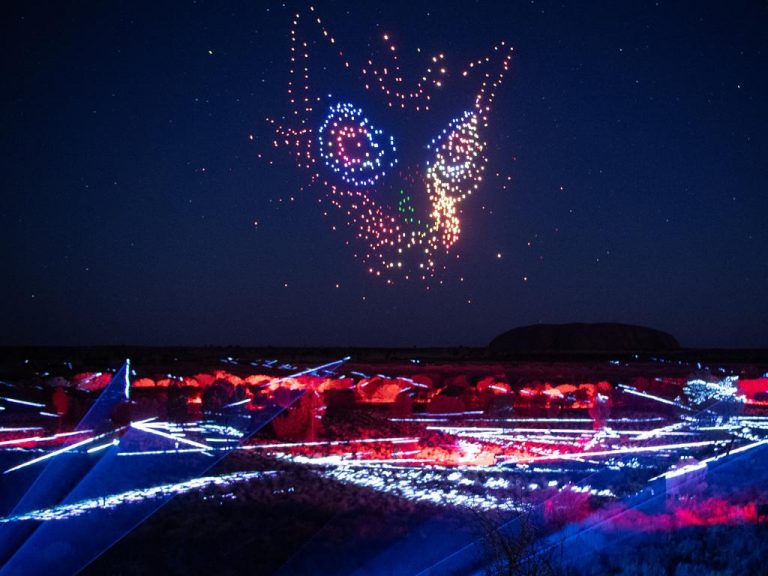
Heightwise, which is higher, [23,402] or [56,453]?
[23,402]

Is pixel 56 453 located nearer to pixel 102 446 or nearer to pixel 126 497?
pixel 102 446

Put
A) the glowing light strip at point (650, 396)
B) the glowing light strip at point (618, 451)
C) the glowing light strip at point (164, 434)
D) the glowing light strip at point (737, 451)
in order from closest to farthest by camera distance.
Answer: the glowing light strip at point (737, 451), the glowing light strip at point (618, 451), the glowing light strip at point (164, 434), the glowing light strip at point (650, 396)

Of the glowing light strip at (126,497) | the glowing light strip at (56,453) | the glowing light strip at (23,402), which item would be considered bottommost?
the glowing light strip at (126,497)

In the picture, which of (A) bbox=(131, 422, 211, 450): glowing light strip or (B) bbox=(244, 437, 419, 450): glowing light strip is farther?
(B) bbox=(244, 437, 419, 450): glowing light strip

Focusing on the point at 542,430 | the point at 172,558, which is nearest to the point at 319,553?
the point at 172,558

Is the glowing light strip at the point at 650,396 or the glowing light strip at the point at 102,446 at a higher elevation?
the glowing light strip at the point at 650,396

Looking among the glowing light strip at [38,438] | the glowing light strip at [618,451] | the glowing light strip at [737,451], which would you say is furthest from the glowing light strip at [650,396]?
the glowing light strip at [38,438]

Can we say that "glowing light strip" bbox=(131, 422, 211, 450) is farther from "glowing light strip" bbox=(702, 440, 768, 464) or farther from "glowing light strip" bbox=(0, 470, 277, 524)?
"glowing light strip" bbox=(702, 440, 768, 464)

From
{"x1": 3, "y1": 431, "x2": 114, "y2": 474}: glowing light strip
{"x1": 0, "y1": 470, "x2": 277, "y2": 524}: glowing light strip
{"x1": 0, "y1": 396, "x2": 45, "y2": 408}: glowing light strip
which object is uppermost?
{"x1": 0, "y1": 396, "x2": 45, "y2": 408}: glowing light strip

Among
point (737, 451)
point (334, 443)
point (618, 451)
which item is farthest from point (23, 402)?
point (737, 451)

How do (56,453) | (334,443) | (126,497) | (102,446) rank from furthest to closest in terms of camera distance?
1. (334,443)
2. (102,446)
3. (56,453)
4. (126,497)

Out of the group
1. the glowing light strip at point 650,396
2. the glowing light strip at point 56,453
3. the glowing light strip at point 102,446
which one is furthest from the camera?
the glowing light strip at point 650,396

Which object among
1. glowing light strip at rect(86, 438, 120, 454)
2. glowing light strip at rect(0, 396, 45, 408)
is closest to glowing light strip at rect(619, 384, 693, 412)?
glowing light strip at rect(86, 438, 120, 454)

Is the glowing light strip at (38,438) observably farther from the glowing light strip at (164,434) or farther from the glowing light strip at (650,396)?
the glowing light strip at (650,396)
